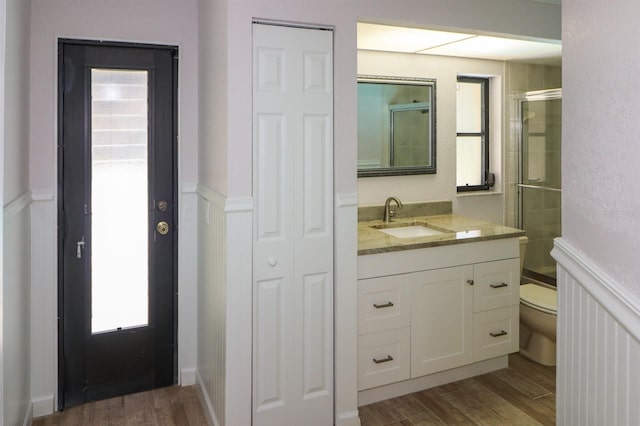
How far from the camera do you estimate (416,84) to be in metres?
3.70

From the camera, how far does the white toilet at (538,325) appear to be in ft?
11.1

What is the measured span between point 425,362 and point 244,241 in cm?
136

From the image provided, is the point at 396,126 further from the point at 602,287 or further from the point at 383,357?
the point at 602,287

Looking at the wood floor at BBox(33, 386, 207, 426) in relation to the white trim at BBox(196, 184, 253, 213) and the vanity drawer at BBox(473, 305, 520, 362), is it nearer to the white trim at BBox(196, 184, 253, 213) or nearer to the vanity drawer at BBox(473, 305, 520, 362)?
the white trim at BBox(196, 184, 253, 213)

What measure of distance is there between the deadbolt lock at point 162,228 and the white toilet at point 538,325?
232 cm

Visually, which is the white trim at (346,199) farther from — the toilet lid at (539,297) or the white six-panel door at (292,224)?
the toilet lid at (539,297)

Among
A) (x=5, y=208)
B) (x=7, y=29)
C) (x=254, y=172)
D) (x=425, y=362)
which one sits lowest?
(x=425, y=362)

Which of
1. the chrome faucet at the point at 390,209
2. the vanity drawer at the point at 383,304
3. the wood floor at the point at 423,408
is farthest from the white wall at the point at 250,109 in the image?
the chrome faucet at the point at 390,209

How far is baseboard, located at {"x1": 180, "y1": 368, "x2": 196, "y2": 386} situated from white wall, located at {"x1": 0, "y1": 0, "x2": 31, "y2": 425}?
0.81 metres

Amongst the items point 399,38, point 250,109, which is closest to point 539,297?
point 399,38

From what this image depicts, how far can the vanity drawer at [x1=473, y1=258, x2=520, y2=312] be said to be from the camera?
10.5 ft

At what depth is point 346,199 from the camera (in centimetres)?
262

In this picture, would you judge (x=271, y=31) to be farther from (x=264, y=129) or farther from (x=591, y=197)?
(x=591, y=197)

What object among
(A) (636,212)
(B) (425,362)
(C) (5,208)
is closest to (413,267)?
(B) (425,362)
